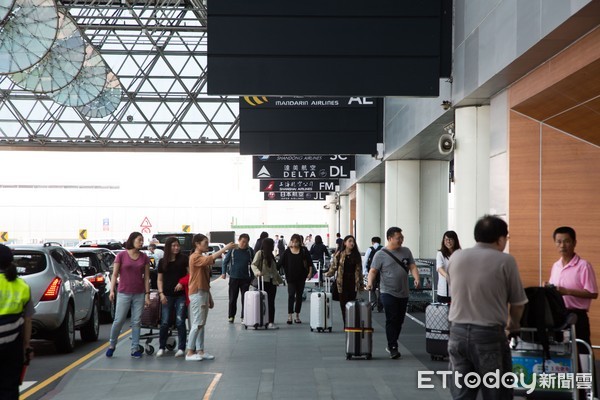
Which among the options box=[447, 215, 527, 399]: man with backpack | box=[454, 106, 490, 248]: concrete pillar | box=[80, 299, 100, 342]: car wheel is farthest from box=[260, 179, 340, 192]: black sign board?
box=[447, 215, 527, 399]: man with backpack

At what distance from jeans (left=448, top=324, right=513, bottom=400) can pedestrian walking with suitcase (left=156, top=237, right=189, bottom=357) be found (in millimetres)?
7600

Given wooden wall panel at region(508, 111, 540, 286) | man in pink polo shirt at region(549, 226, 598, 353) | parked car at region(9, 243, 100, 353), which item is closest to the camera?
man in pink polo shirt at region(549, 226, 598, 353)

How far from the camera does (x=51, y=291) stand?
13.9m

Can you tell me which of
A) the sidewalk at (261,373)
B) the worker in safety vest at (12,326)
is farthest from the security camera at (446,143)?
the worker in safety vest at (12,326)

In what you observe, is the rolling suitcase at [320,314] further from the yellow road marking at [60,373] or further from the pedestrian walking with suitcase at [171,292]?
the pedestrian walking with suitcase at [171,292]

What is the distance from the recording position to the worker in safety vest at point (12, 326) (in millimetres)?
7379

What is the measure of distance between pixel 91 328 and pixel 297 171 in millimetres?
14319

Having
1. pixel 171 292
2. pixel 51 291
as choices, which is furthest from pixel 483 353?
pixel 51 291

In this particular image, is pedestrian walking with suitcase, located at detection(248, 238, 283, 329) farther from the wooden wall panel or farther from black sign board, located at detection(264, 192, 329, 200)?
black sign board, located at detection(264, 192, 329, 200)

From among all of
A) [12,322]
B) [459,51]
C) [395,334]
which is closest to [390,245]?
[395,334]

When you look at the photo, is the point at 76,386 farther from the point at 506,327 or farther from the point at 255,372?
the point at 506,327

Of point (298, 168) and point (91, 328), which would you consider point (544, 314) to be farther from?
point (298, 168)

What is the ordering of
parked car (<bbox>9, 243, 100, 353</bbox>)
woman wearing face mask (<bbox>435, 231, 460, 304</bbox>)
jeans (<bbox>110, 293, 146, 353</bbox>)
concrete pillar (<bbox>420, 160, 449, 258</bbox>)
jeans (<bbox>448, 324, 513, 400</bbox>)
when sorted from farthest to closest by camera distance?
concrete pillar (<bbox>420, 160, 449, 258</bbox>) < woman wearing face mask (<bbox>435, 231, 460, 304</bbox>) < parked car (<bbox>9, 243, 100, 353</bbox>) < jeans (<bbox>110, 293, 146, 353</bbox>) < jeans (<bbox>448, 324, 513, 400</bbox>)

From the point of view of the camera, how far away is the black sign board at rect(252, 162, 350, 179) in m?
29.8
